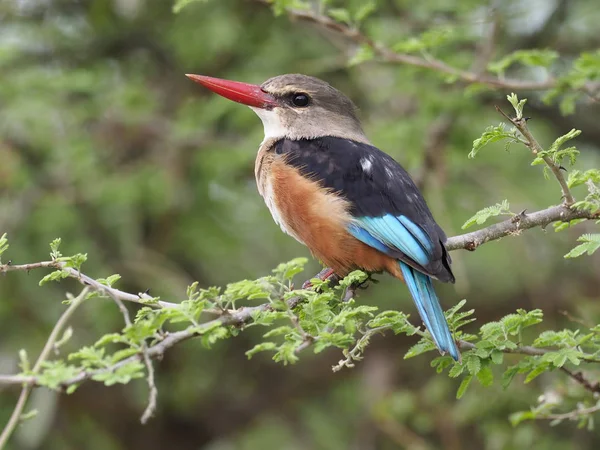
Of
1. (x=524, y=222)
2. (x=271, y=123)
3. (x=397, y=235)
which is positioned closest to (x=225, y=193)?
(x=271, y=123)

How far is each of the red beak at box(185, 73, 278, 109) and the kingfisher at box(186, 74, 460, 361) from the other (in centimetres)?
1

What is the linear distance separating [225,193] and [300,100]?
1.47m

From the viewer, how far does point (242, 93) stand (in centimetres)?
390

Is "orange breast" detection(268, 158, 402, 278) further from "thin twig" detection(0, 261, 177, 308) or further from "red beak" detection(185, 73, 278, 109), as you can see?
"thin twig" detection(0, 261, 177, 308)

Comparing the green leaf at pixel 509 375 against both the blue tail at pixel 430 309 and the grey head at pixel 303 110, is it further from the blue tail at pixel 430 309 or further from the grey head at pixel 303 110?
the grey head at pixel 303 110

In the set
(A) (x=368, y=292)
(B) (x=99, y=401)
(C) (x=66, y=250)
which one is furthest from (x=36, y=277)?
(A) (x=368, y=292)

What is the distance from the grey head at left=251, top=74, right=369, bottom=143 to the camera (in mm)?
3947

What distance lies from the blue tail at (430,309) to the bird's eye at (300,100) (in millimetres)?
1200

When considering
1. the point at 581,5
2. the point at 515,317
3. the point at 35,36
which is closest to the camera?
the point at 515,317

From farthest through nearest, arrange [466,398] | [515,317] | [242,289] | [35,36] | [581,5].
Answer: [35,36] → [581,5] → [466,398] → [515,317] → [242,289]

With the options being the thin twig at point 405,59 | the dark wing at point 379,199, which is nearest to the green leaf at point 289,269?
the dark wing at point 379,199

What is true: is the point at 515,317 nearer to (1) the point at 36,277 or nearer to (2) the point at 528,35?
(2) the point at 528,35

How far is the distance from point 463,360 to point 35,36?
3.73 metres

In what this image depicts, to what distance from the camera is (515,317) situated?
232 centimetres
